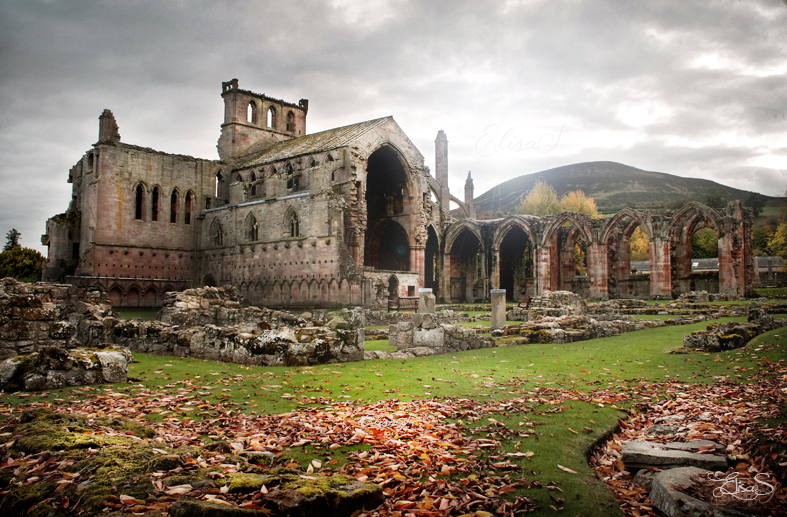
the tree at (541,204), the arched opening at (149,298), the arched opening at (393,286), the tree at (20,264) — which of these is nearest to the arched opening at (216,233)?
the arched opening at (149,298)

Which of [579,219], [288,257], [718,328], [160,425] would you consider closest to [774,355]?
[718,328]

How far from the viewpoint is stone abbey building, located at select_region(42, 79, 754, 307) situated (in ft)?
103

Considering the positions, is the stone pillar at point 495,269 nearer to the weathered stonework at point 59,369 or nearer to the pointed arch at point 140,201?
the pointed arch at point 140,201

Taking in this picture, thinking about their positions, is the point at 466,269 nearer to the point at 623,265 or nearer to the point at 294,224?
the point at 623,265

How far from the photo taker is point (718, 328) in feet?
34.1

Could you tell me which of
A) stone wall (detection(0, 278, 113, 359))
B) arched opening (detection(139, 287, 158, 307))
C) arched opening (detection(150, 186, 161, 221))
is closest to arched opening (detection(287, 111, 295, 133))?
arched opening (detection(150, 186, 161, 221))

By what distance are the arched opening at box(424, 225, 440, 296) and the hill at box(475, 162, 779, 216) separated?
70.0m

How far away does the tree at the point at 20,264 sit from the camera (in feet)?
146

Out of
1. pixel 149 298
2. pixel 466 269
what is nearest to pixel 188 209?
pixel 149 298

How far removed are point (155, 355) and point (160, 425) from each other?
6.94 m

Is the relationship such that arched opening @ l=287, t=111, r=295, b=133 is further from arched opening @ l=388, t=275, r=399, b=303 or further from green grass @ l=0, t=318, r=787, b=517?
green grass @ l=0, t=318, r=787, b=517

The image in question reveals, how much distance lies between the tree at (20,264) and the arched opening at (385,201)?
97.7ft

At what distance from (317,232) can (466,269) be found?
18338 millimetres

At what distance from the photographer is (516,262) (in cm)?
4456
